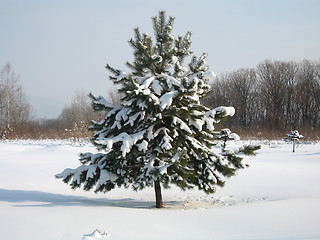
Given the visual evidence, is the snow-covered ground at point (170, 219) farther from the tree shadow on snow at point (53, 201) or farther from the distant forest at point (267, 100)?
the distant forest at point (267, 100)

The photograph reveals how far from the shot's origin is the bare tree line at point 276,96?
128 feet

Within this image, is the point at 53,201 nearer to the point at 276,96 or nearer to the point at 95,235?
the point at 95,235

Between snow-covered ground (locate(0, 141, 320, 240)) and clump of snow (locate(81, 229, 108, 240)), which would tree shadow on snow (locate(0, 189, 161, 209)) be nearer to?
snow-covered ground (locate(0, 141, 320, 240))

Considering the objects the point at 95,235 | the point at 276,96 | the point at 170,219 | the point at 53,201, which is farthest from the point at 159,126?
the point at 276,96

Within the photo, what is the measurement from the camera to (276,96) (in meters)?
40.5

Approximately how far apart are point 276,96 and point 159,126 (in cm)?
3808

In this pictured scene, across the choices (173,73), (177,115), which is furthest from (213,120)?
(173,73)

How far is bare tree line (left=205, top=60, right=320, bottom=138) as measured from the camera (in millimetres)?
39000

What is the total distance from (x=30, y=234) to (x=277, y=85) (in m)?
41.4

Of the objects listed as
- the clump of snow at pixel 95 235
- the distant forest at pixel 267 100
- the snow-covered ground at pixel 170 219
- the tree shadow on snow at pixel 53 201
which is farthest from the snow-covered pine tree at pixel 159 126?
the distant forest at pixel 267 100

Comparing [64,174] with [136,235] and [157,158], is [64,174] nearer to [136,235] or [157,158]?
[157,158]

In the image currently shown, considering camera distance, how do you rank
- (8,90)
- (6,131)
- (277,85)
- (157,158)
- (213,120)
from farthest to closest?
(277,85) < (8,90) < (6,131) < (213,120) < (157,158)

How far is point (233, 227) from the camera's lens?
→ 13.3 feet

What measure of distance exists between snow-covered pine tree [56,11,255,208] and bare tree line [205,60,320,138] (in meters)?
31.9
